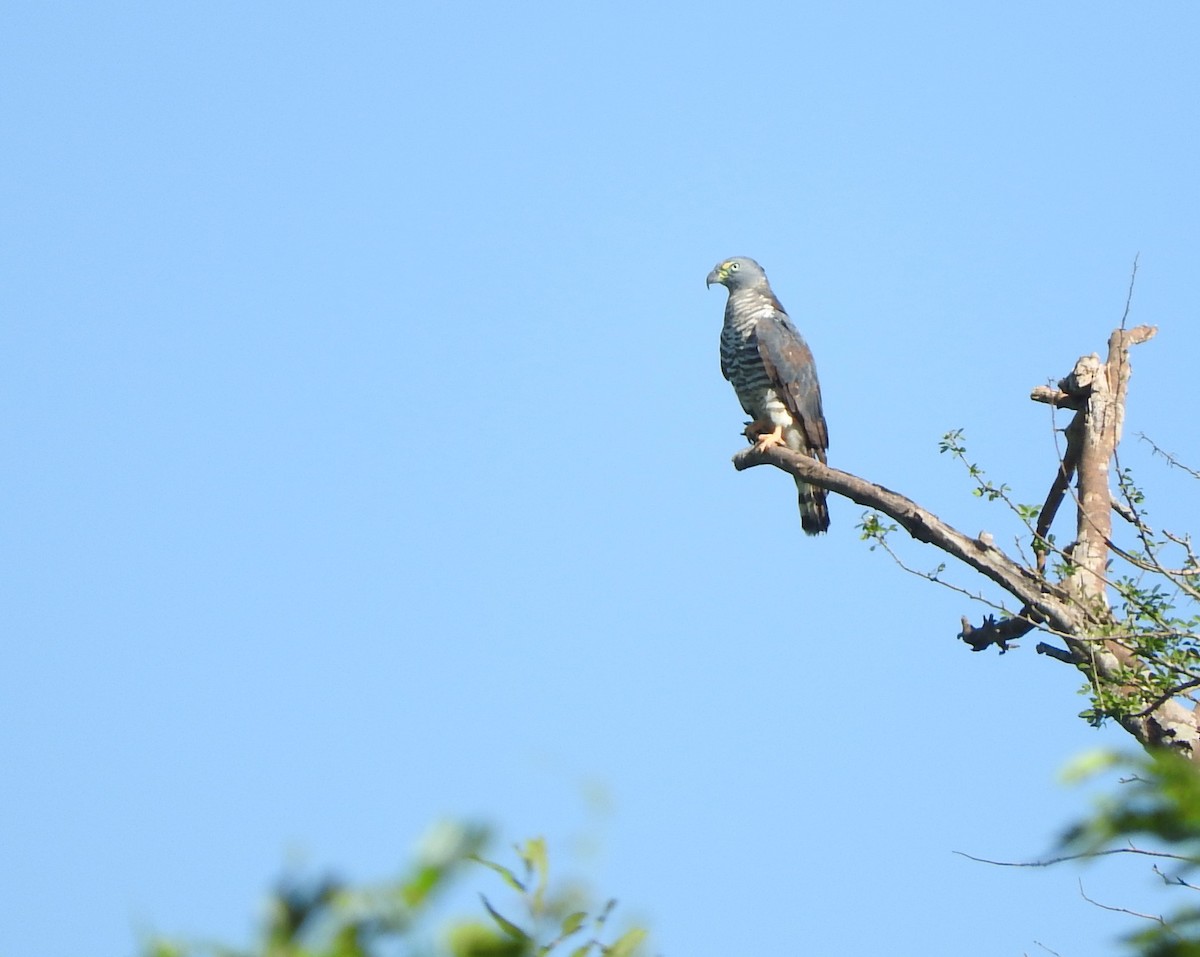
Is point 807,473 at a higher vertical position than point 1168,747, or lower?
higher

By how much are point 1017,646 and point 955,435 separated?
1.10m

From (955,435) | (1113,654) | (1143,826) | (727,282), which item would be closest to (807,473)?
(955,435)

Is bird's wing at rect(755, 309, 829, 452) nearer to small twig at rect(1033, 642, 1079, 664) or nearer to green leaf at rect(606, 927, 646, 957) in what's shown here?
small twig at rect(1033, 642, 1079, 664)

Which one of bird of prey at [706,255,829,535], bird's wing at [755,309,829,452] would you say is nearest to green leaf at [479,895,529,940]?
bird of prey at [706,255,829,535]

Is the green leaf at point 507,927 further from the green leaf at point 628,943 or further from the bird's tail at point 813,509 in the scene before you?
the bird's tail at point 813,509

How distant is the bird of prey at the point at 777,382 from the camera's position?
10.0m

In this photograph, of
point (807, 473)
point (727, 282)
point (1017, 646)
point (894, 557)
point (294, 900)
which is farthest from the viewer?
point (727, 282)

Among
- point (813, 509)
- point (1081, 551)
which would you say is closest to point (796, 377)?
point (813, 509)

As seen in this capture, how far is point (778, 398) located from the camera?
10.4 m

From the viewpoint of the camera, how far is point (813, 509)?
32.2ft

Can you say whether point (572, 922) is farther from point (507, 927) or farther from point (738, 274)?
point (738, 274)

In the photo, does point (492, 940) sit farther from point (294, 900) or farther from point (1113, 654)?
point (1113, 654)

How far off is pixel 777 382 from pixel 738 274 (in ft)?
5.72

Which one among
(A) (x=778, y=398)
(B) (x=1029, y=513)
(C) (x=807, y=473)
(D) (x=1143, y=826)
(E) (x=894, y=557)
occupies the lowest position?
(D) (x=1143, y=826)
